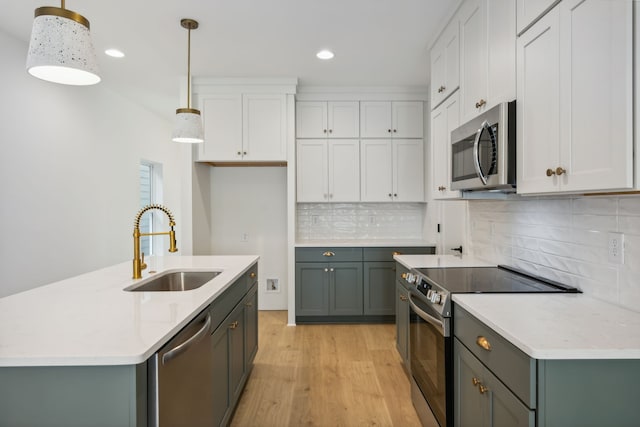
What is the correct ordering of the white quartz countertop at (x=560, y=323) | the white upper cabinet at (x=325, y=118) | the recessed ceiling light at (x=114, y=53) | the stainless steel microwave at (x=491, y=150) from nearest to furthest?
the white quartz countertop at (x=560, y=323), the stainless steel microwave at (x=491, y=150), the recessed ceiling light at (x=114, y=53), the white upper cabinet at (x=325, y=118)

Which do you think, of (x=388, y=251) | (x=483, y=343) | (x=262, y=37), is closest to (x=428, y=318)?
(x=483, y=343)

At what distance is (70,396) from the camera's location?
1.11 metres

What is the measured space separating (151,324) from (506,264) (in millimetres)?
2067

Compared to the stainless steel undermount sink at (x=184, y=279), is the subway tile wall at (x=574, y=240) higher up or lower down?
higher up

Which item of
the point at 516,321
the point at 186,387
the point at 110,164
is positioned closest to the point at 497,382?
the point at 516,321

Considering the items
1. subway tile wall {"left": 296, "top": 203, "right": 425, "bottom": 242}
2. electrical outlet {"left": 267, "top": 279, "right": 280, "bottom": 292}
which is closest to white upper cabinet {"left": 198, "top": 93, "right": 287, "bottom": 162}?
subway tile wall {"left": 296, "top": 203, "right": 425, "bottom": 242}

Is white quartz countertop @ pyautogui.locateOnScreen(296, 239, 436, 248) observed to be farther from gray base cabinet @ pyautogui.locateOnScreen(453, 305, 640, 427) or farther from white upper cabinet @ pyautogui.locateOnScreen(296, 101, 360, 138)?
gray base cabinet @ pyautogui.locateOnScreen(453, 305, 640, 427)

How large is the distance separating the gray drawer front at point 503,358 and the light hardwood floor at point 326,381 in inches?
39.8

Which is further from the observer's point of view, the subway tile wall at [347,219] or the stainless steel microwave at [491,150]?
the subway tile wall at [347,219]

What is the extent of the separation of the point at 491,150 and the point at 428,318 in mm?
897

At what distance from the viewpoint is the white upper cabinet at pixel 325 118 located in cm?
425

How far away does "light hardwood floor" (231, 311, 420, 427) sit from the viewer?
7.66ft

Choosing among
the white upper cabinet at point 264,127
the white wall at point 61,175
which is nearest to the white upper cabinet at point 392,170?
the white upper cabinet at point 264,127

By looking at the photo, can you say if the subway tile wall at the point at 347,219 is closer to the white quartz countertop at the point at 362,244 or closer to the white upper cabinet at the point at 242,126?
the white quartz countertop at the point at 362,244
